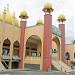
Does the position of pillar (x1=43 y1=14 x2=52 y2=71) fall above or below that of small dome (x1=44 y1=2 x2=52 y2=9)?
below

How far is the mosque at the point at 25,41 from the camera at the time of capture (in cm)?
2923

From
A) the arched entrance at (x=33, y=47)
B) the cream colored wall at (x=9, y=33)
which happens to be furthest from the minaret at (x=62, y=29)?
the cream colored wall at (x=9, y=33)

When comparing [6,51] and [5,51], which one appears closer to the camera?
[5,51]

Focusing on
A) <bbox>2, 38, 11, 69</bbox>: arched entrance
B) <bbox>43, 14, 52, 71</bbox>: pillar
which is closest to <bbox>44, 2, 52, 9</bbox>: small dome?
<bbox>43, 14, 52, 71</bbox>: pillar

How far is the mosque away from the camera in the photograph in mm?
29234

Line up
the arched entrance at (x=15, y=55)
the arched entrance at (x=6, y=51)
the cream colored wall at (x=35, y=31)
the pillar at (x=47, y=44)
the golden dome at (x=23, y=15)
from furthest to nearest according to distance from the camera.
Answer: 1. the golden dome at (x=23, y=15)
2. the arched entrance at (x=15, y=55)
3. the cream colored wall at (x=35, y=31)
4. the arched entrance at (x=6, y=51)
5. the pillar at (x=47, y=44)

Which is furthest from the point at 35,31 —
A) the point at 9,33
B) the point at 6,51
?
the point at 6,51

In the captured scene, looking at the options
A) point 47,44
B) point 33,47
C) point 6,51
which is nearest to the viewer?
point 47,44

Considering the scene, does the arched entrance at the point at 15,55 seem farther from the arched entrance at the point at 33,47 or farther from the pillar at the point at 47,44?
the pillar at the point at 47,44

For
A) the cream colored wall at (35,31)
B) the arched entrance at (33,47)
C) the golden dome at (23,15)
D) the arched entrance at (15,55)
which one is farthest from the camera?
the arched entrance at (33,47)

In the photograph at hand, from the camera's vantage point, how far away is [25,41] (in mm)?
33031

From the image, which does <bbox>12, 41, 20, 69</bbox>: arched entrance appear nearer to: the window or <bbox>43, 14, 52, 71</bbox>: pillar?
the window

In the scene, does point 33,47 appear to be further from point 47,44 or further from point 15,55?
point 47,44

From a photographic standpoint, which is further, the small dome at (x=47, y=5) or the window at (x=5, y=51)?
the small dome at (x=47, y=5)
